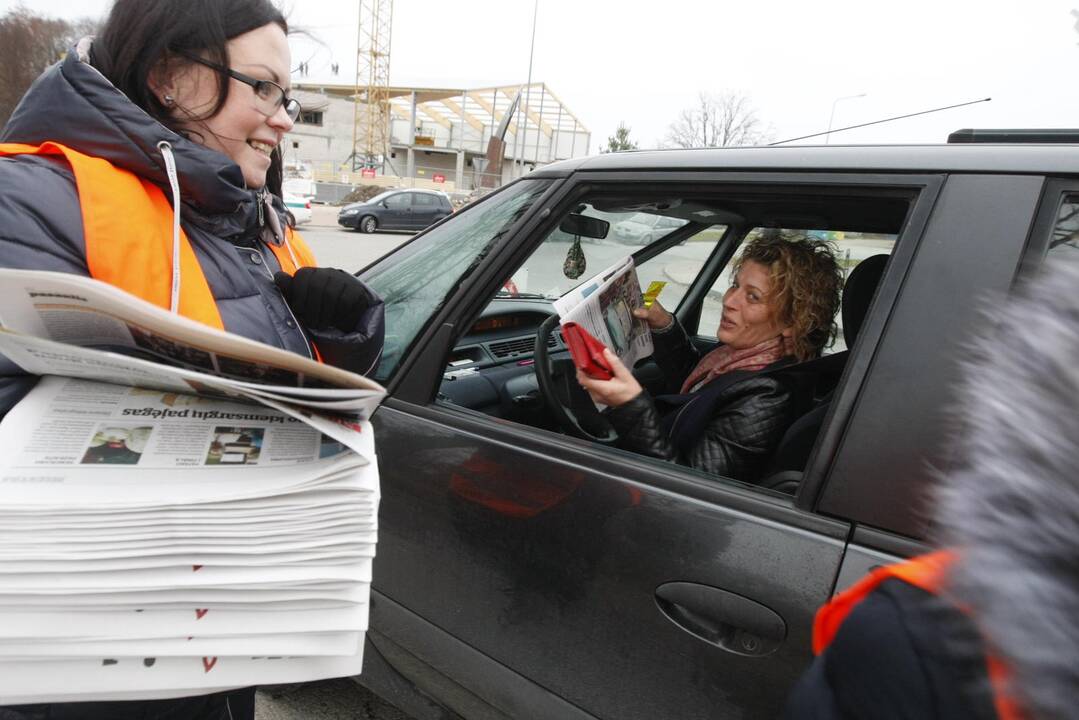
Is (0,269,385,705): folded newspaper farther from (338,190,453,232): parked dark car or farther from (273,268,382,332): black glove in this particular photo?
(338,190,453,232): parked dark car

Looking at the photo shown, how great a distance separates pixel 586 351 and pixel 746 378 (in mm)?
486

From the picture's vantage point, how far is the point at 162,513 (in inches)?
28.1

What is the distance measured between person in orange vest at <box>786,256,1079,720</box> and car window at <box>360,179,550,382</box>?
1.32 m

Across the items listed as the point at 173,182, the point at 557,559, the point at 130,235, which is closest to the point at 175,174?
the point at 173,182

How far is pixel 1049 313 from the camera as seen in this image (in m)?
0.46

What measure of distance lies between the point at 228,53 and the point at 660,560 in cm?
121

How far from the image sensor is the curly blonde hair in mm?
1981

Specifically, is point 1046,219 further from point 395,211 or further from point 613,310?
point 395,211

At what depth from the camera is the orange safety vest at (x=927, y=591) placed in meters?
0.44

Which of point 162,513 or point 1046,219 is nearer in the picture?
point 162,513

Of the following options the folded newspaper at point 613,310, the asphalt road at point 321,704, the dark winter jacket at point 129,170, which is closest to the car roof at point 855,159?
the folded newspaper at point 613,310

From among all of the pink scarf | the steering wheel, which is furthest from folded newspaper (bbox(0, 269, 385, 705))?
the pink scarf

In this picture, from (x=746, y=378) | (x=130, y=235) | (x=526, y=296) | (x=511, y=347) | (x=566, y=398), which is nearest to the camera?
(x=130, y=235)

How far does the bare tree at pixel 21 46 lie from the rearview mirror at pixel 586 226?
28.1 metres
